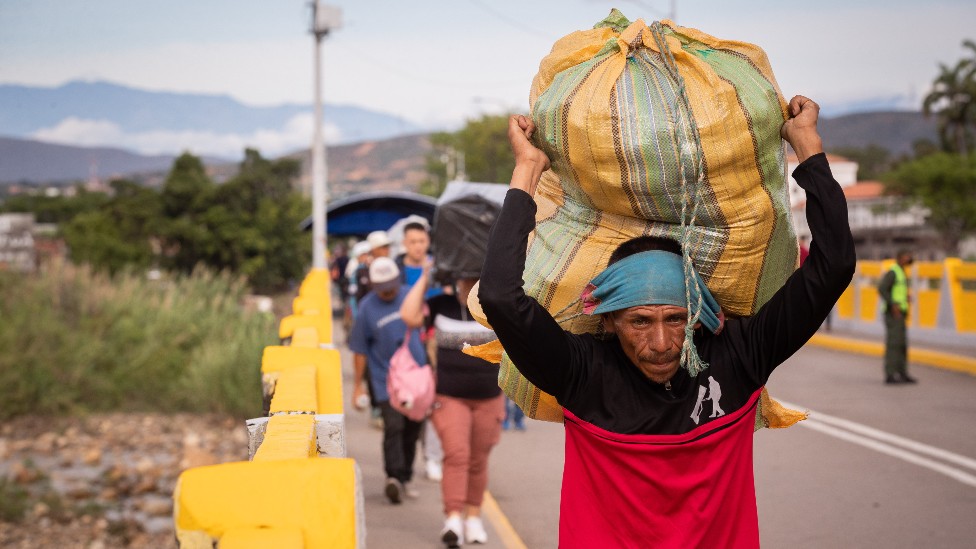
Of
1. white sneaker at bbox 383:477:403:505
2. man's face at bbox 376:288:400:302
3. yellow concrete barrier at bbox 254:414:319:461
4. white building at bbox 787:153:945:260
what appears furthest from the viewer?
white building at bbox 787:153:945:260

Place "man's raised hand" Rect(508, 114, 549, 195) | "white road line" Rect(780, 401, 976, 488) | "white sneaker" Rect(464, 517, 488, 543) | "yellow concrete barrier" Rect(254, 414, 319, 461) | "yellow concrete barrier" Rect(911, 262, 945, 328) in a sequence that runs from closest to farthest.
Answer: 1. "yellow concrete barrier" Rect(254, 414, 319, 461)
2. "man's raised hand" Rect(508, 114, 549, 195)
3. "white sneaker" Rect(464, 517, 488, 543)
4. "white road line" Rect(780, 401, 976, 488)
5. "yellow concrete barrier" Rect(911, 262, 945, 328)

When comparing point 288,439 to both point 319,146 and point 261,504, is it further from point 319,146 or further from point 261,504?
point 319,146

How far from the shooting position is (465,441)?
6.81m

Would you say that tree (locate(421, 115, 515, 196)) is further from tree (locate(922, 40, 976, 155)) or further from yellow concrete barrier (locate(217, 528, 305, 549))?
yellow concrete barrier (locate(217, 528, 305, 549))

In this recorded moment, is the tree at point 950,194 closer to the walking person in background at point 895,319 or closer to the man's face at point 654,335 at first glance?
the walking person in background at point 895,319

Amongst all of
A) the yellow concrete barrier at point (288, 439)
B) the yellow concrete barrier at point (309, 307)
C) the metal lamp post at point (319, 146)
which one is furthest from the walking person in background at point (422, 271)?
the metal lamp post at point (319, 146)

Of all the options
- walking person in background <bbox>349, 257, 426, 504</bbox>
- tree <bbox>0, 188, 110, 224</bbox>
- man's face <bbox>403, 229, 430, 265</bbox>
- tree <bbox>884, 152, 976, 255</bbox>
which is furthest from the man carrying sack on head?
tree <bbox>0, 188, 110, 224</bbox>

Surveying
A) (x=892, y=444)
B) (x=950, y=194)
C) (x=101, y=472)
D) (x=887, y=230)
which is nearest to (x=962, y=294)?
(x=892, y=444)

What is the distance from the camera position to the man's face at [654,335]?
9.79 ft

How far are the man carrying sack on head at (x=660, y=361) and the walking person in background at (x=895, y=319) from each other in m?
11.7

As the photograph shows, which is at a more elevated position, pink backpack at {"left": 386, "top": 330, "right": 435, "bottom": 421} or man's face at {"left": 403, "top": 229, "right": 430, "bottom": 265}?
man's face at {"left": 403, "top": 229, "right": 430, "bottom": 265}

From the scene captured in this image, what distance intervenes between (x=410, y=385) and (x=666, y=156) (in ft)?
15.2

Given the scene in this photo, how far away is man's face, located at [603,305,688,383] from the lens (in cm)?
298

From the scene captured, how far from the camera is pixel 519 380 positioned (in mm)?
3570
